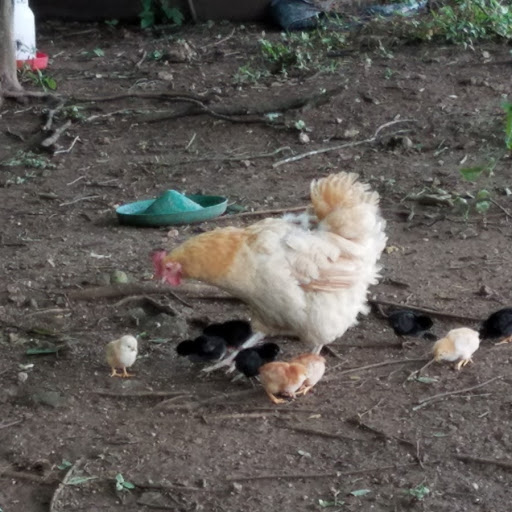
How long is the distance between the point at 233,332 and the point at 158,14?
10.3m

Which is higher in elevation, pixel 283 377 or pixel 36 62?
pixel 283 377

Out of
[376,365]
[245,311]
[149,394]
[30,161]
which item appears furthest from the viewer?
[30,161]

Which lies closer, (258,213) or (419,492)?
(419,492)

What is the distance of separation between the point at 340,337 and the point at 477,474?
159 cm

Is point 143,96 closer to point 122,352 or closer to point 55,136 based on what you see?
point 55,136

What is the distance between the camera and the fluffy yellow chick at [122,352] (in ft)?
17.0

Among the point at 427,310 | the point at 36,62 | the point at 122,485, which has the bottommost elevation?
the point at 36,62

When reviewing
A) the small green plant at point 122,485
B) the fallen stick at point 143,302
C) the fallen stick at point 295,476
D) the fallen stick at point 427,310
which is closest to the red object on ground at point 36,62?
the fallen stick at point 143,302

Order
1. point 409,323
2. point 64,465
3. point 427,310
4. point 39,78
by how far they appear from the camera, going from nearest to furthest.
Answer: point 64,465 → point 409,323 → point 427,310 → point 39,78

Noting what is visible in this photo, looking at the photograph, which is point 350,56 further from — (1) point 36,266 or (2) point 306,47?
(1) point 36,266

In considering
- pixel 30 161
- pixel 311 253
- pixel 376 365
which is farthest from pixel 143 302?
pixel 30 161

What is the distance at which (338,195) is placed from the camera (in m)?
5.34

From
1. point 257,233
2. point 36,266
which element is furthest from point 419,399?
point 36,266

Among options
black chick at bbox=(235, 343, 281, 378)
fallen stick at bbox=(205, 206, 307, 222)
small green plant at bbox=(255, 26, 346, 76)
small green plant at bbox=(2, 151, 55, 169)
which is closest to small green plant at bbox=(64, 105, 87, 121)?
small green plant at bbox=(2, 151, 55, 169)
